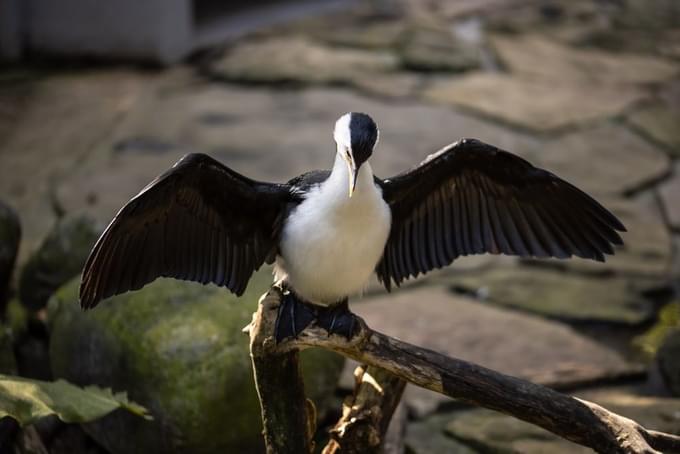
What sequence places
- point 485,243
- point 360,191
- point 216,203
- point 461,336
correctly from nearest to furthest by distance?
point 360,191 < point 216,203 < point 485,243 < point 461,336

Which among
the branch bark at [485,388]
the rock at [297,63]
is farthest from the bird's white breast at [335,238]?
the rock at [297,63]

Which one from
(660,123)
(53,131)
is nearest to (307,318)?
(53,131)

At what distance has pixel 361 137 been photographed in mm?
2365

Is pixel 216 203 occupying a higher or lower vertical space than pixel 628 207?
higher

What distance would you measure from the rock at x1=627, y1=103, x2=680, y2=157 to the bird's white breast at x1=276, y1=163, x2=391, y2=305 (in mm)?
3911

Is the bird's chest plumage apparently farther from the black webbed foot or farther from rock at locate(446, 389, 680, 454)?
rock at locate(446, 389, 680, 454)

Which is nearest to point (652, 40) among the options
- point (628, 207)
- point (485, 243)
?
point (628, 207)

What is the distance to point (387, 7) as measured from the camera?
28.7ft

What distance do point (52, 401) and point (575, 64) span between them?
5.64m

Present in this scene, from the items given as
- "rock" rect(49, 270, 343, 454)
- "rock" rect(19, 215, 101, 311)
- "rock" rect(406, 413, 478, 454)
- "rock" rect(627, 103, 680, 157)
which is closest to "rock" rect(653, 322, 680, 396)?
"rock" rect(406, 413, 478, 454)

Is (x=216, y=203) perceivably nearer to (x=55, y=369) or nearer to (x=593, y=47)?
(x=55, y=369)

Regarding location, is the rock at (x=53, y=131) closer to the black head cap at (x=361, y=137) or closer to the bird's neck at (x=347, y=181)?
the bird's neck at (x=347, y=181)

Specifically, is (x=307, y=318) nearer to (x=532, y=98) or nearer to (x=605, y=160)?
(x=605, y=160)

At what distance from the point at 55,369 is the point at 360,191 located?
1596 mm
